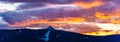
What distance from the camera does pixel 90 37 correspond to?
526 centimetres

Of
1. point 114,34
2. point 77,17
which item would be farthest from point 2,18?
point 114,34

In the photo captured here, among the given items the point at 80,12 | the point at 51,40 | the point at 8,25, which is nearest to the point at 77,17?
the point at 80,12

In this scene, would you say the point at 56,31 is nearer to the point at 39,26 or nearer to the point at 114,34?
the point at 39,26

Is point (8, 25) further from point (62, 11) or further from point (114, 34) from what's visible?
point (114, 34)

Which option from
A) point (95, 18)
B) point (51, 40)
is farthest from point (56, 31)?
point (95, 18)

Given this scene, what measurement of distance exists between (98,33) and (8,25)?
1.11 metres

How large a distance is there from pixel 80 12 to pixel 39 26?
0.53 meters

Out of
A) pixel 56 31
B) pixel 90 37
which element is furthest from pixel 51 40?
pixel 90 37

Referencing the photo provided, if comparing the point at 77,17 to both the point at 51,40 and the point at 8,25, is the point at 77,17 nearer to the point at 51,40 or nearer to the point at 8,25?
the point at 51,40

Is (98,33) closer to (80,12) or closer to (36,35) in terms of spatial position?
(80,12)

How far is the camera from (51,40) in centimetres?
521

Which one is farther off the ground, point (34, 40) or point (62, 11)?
point (62, 11)

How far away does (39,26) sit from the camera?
5250 mm

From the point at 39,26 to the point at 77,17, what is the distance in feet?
1.58
